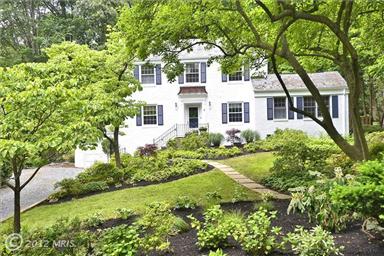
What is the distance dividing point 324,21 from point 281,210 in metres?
3.92

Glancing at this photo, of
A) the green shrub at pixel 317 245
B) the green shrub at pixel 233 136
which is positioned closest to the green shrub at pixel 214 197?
the green shrub at pixel 317 245

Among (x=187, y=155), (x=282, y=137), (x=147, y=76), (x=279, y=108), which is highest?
(x=147, y=76)

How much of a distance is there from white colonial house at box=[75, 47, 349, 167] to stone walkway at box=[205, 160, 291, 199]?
693 cm

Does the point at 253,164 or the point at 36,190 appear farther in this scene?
the point at 253,164

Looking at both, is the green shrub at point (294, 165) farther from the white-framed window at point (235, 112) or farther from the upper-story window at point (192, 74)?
the upper-story window at point (192, 74)

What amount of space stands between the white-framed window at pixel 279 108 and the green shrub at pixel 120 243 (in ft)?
56.4

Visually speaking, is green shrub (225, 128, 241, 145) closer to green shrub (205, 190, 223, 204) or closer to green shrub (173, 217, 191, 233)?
green shrub (205, 190, 223, 204)

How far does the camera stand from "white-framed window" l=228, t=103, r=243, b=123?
68.3ft

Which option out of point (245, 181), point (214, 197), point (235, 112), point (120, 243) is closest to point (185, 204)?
point (214, 197)

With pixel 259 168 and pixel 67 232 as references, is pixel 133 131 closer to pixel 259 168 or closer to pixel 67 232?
pixel 259 168

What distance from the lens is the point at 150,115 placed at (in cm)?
2116

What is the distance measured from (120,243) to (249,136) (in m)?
16.0

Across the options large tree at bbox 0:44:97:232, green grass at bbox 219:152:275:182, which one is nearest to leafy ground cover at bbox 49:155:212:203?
green grass at bbox 219:152:275:182

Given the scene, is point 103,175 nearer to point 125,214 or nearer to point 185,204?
point 125,214
